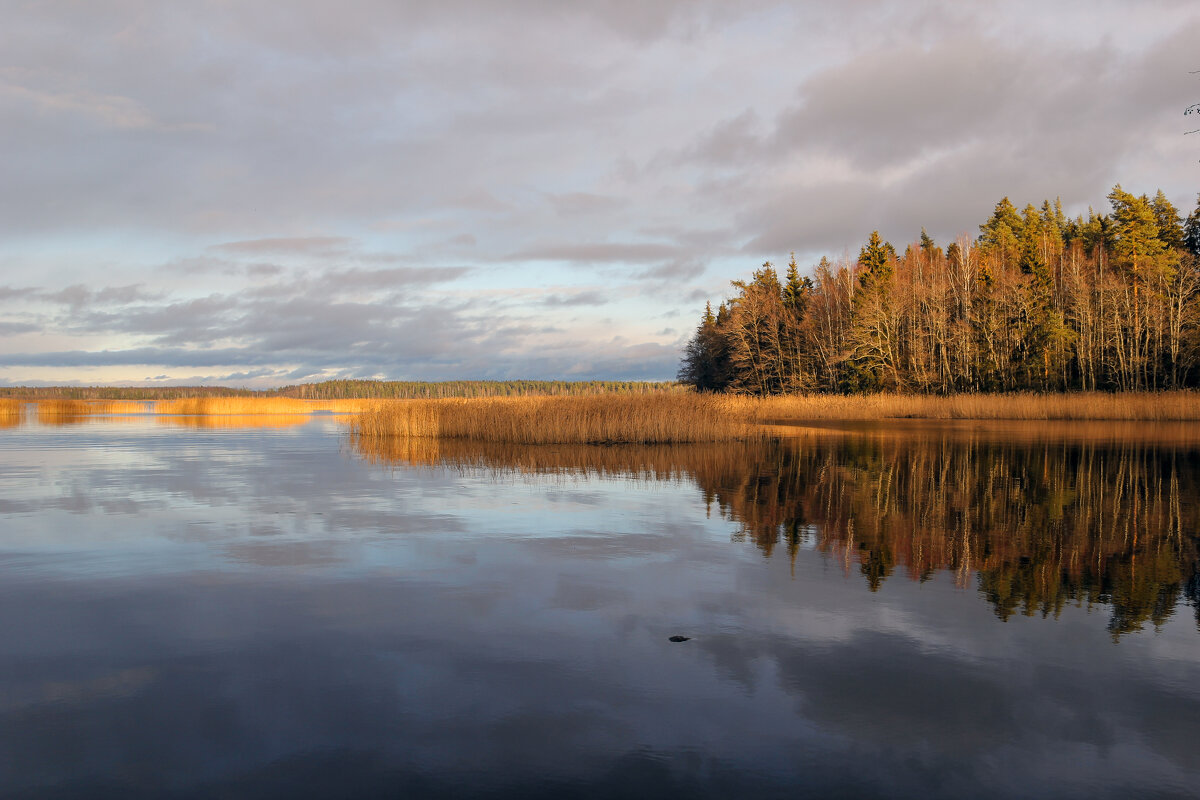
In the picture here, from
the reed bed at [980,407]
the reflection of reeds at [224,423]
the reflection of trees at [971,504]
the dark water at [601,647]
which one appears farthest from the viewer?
the reflection of reeds at [224,423]

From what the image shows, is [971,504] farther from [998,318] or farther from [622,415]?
[998,318]

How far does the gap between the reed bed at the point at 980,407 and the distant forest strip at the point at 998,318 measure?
13.2ft

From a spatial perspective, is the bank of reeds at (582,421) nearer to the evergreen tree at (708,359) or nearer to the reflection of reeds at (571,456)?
the reflection of reeds at (571,456)

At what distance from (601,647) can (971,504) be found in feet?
34.1

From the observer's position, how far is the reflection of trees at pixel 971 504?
9414mm

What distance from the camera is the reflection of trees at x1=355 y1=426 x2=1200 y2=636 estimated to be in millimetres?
9414

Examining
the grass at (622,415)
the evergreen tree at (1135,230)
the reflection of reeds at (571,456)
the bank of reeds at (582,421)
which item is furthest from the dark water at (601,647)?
the evergreen tree at (1135,230)

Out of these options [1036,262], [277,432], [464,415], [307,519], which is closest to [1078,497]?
[307,519]

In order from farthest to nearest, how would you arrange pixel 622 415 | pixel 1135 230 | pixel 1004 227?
1. pixel 1004 227
2. pixel 1135 230
3. pixel 622 415

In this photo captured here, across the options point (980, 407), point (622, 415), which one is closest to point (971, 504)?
point (622, 415)

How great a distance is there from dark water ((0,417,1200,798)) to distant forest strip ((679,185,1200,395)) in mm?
38476

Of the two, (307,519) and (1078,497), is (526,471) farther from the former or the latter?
(1078,497)

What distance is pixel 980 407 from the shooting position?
46875mm

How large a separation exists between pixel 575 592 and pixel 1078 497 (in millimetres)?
11559
